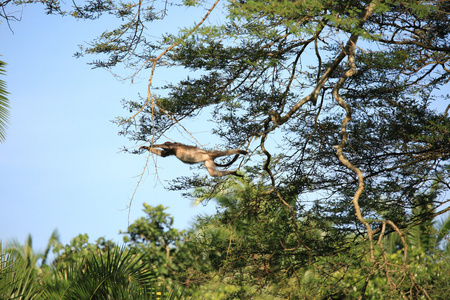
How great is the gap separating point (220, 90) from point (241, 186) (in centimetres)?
138

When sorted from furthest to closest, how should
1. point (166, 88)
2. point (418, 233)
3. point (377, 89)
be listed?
point (418, 233) < point (377, 89) < point (166, 88)

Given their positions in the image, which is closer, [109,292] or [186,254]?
[109,292]

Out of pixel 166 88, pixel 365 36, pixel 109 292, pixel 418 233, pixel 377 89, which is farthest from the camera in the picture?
pixel 418 233

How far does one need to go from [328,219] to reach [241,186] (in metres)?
1.11

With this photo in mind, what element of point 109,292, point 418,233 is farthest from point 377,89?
point 418,233

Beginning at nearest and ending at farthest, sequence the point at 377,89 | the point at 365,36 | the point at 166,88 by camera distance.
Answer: the point at 365,36 < the point at 166,88 < the point at 377,89

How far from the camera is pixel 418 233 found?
821 cm

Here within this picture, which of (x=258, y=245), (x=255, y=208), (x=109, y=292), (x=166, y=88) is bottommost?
(x=109, y=292)

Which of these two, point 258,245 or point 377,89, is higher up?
point 377,89

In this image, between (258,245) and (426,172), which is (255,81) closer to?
(258,245)

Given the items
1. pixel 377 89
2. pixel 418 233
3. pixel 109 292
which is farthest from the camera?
pixel 418 233

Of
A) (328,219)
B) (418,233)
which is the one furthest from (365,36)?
(418,233)

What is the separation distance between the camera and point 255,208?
475 cm

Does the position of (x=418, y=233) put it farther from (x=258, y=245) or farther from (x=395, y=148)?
(x=258, y=245)
